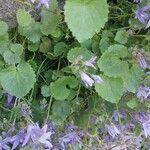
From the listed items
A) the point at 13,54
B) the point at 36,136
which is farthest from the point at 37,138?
the point at 13,54

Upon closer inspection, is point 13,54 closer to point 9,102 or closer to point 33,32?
point 33,32

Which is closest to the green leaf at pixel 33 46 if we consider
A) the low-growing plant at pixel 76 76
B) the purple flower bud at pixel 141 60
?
the low-growing plant at pixel 76 76

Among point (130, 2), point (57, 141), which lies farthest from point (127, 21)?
point (57, 141)

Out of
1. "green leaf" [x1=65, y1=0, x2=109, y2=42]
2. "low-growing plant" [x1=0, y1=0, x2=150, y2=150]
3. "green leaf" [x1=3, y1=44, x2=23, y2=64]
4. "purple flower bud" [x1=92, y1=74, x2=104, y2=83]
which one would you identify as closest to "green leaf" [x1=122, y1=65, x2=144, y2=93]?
"low-growing plant" [x1=0, y1=0, x2=150, y2=150]

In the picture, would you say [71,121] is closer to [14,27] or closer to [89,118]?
[89,118]

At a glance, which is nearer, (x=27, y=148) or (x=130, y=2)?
(x=27, y=148)

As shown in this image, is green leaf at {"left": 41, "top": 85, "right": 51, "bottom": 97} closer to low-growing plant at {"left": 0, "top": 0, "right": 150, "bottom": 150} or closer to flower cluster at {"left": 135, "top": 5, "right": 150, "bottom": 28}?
low-growing plant at {"left": 0, "top": 0, "right": 150, "bottom": 150}
